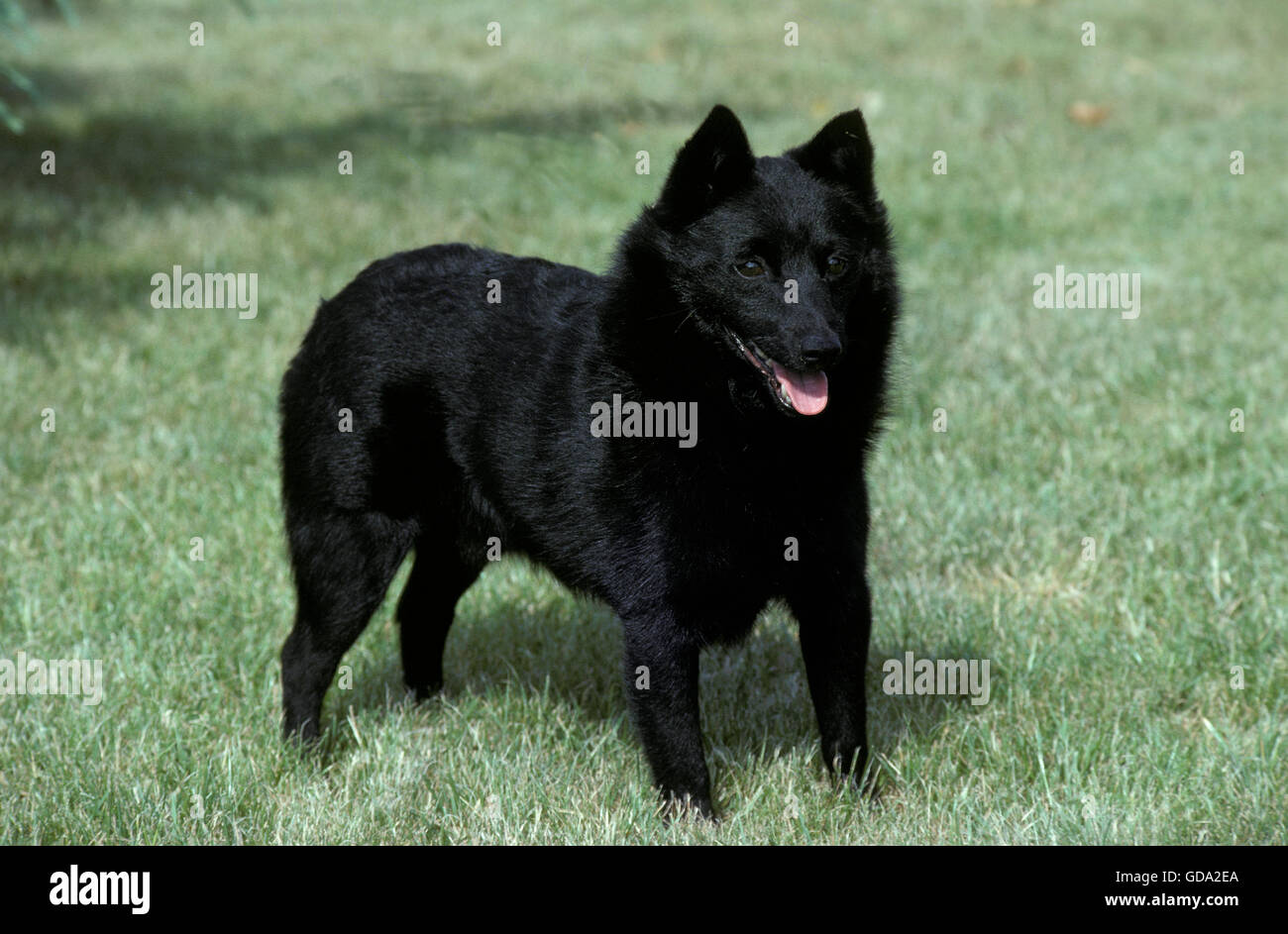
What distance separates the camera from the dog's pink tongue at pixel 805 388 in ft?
10.3

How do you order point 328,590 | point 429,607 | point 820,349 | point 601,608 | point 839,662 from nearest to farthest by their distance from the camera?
point 820,349 → point 839,662 → point 328,590 → point 429,607 → point 601,608

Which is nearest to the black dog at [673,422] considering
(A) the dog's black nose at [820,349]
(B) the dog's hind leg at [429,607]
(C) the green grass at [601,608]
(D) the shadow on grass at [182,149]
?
(A) the dog's black nose at [820,349]

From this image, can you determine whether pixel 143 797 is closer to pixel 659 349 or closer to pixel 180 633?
pixel 180 633

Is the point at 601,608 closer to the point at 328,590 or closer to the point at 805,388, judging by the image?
the point at 328,590

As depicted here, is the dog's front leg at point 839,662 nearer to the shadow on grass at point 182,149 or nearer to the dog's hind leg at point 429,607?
the dog's hind leg at point 429,607

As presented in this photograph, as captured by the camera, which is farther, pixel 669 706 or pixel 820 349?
pixel 669 706

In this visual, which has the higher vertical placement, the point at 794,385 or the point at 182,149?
the point at 182,149

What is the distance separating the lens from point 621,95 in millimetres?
11359

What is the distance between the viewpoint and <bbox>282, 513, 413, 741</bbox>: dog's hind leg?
3.73m

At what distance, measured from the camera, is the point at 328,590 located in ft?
12.3

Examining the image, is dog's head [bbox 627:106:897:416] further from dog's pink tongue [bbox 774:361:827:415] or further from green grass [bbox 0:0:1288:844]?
green grass [bbox 0:0:1288:844]

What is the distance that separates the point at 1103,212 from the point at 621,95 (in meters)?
4.00

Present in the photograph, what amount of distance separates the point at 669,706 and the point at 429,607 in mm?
1046

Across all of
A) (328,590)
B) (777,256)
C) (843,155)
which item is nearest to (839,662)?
(777,256)
